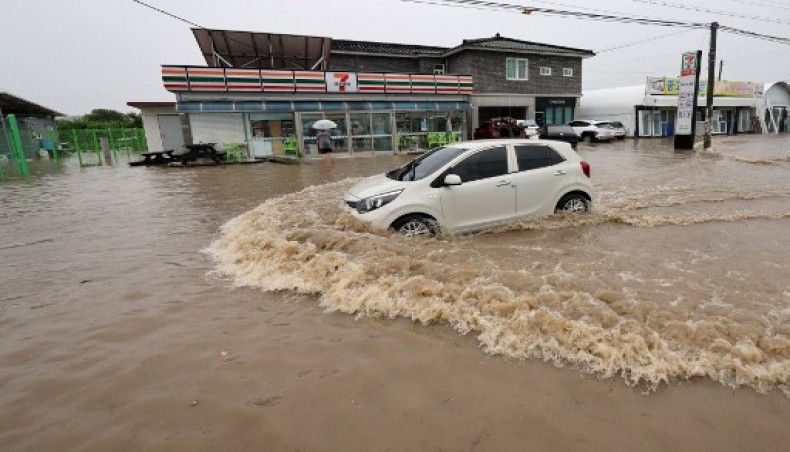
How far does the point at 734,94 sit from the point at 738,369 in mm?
46432

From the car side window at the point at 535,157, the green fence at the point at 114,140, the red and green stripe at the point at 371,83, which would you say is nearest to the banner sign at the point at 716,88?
the red and green stripe at the point at 371,83

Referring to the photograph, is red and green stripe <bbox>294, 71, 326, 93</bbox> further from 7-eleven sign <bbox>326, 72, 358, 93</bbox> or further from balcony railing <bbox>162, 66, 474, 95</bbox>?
7-eleven sign <bbox>326, 72, 358, 93</bbox>

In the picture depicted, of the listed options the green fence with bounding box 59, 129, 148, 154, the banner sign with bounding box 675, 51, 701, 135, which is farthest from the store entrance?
the banner sign with bounding box 675, 51, 701, 135

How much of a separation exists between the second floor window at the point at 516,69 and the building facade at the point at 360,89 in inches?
2.5

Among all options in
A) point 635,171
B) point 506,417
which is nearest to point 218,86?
point 635,171

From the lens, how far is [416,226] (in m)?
5.95

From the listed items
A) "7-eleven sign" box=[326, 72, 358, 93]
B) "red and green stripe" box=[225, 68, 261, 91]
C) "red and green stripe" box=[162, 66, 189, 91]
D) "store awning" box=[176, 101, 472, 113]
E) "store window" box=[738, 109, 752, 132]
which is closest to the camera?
"red and green stripe" box=[162, 66, 189, 91]

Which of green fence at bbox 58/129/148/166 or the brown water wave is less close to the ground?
green fence at bbox 58/129/148/166

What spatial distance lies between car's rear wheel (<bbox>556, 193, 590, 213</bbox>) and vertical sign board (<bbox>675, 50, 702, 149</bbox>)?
18979 mm

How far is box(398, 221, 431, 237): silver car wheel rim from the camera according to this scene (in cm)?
589

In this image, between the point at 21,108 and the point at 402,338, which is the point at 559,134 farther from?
the point at 21,108

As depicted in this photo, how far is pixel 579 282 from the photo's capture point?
14.4ft

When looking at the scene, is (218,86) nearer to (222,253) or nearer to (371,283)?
(222,253)

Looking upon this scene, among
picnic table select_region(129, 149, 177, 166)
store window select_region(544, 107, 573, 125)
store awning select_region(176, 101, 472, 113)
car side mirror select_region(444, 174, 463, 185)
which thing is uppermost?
store awning select_region(176, 101, 472, 113)
